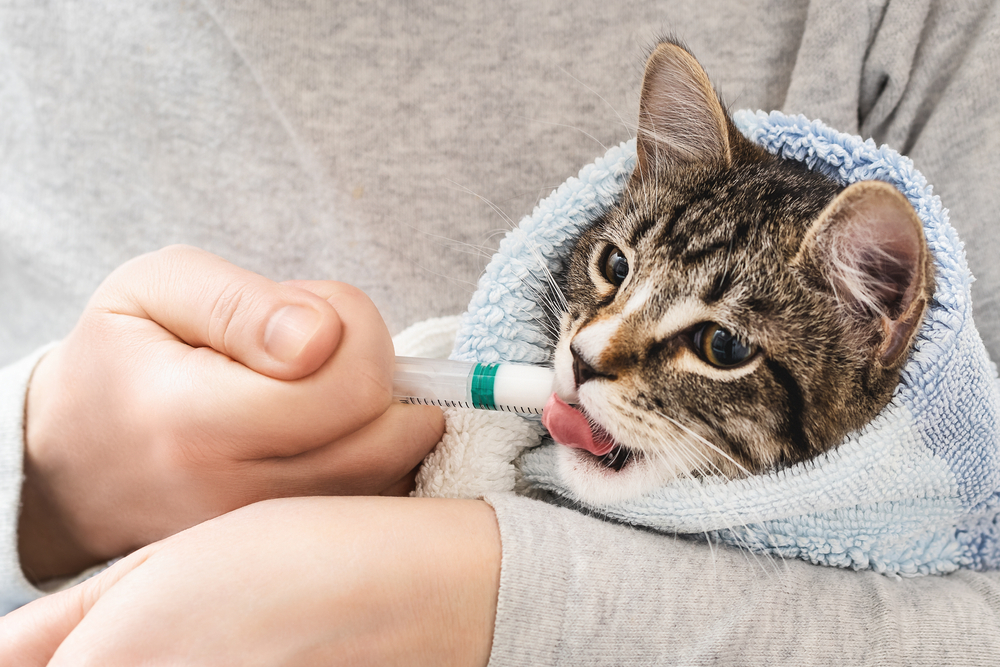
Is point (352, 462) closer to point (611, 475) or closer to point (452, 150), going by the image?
point (611, 475)

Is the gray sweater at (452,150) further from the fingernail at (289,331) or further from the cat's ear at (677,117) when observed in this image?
the fingernail at (289,331)

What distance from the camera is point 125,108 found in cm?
110

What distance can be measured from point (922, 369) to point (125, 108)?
130cm

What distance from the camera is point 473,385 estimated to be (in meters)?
0.69

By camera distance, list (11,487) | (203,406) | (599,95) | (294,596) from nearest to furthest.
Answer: (294,596), (203,406), (11,487), (599,95)

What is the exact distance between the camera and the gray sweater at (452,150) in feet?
2.06

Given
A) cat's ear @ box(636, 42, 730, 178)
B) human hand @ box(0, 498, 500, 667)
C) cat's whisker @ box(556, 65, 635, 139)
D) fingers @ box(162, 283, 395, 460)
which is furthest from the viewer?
cat's whisker @ box(556, 65, 635, 139)

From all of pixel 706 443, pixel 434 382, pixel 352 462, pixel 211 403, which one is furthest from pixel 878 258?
pixel 211 403

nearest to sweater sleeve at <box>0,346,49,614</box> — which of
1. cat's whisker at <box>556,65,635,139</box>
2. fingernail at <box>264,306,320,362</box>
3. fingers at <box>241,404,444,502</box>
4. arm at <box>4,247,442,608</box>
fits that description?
arm at <box>4,247,442,608</box>

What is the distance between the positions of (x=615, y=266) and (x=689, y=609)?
1.35 feet

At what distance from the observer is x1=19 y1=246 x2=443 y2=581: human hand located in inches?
24.1

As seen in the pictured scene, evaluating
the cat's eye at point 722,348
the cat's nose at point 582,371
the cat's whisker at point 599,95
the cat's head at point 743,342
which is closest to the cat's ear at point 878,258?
the cat's head at point 743,342

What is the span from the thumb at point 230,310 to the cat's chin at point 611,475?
1.04 feet

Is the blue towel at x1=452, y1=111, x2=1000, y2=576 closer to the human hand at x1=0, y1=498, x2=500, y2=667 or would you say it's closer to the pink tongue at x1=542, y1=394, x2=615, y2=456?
the pink tongue at x1=542, y1=394, x2=615, y2=456
